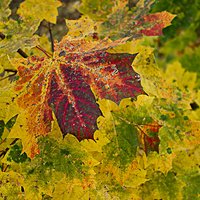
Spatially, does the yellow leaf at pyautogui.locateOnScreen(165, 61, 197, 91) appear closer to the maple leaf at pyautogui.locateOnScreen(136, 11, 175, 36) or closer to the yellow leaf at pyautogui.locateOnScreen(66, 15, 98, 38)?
the maple leaf at pyautogui.locateOnScreen(136, 11, 175, 36)

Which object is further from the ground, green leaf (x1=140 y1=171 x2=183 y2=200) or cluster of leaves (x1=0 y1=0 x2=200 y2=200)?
cluster of leaves (x1=0 y1=0 x2=200 y2=200)

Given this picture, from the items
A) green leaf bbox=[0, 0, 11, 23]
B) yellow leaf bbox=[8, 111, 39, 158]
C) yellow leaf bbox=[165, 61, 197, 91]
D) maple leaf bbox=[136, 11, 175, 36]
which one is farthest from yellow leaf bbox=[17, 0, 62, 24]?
yellow leaf bbox=[165, 61, 197, 91]

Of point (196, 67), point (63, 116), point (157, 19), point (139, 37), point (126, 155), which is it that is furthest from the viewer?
point (196, 67)

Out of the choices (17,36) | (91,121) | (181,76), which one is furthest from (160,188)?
(181,76)

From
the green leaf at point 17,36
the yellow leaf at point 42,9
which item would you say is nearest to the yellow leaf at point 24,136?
the green leaf at point 17,36

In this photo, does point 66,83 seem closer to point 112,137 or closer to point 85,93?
point 85,93

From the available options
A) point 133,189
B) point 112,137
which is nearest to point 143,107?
point 112,137

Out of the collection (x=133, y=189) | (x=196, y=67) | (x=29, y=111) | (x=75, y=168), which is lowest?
(x=196, y=67)

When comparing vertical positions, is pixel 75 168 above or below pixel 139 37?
below
